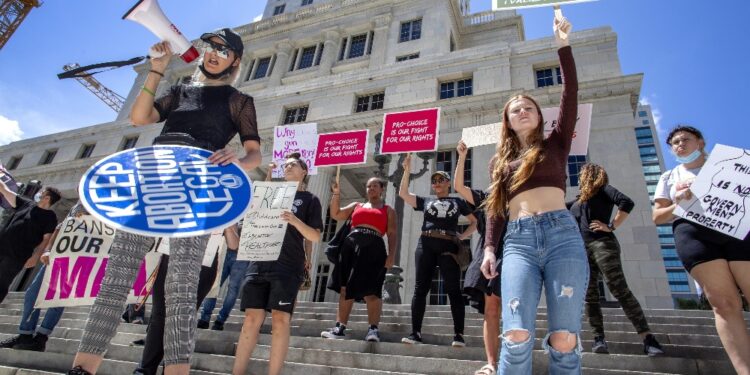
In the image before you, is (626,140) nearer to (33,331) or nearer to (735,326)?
(735,326)

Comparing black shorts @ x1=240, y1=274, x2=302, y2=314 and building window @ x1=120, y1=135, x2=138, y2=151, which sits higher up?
building window @ x1=120, y1=135, x2=138, y2=151

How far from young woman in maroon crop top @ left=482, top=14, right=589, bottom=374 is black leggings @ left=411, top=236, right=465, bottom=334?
2.37m

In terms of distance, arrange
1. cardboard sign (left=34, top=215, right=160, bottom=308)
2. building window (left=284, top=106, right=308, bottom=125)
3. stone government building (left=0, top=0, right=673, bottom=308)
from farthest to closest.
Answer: building window (left=284, top=106, right=308, bottom=125)
stone government building (left=0, top=0, right=673, bottom=308)
cardboard sign (left=34, top=215, right=160, bottom=308)

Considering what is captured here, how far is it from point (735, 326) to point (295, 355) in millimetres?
4118

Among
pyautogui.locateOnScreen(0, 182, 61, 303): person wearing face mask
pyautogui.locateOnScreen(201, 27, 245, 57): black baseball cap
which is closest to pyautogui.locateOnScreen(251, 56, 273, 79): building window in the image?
pyautogui.locateOnScreen(0, 182, 61, 303): person wearing face mask

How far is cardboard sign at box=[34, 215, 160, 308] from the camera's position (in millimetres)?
4809

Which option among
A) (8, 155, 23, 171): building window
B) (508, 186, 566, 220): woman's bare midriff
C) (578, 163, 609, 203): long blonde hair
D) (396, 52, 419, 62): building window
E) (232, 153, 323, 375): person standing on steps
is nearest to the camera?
(508, 186, 566, 220): woman's bare midriff

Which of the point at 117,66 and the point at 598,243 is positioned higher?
the point at 117,66

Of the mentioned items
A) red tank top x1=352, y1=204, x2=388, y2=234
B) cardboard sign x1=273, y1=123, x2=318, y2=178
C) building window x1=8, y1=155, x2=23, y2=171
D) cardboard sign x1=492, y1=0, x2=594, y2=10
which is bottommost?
red tank top x1=352, y1=204, x2=388, y2=234

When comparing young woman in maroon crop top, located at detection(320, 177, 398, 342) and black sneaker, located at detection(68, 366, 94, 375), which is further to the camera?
young woman in maroon crop top, located at detection(320, 177, 398, 342)

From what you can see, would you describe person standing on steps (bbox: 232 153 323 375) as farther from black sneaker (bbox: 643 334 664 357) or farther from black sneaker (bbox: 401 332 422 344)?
black sneaker (bbox: 643 334 664 357)

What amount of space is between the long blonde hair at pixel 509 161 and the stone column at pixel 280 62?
2749 cm

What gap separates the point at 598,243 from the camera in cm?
448

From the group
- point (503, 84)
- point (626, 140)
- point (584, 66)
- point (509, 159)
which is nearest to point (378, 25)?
point (503, 84)
